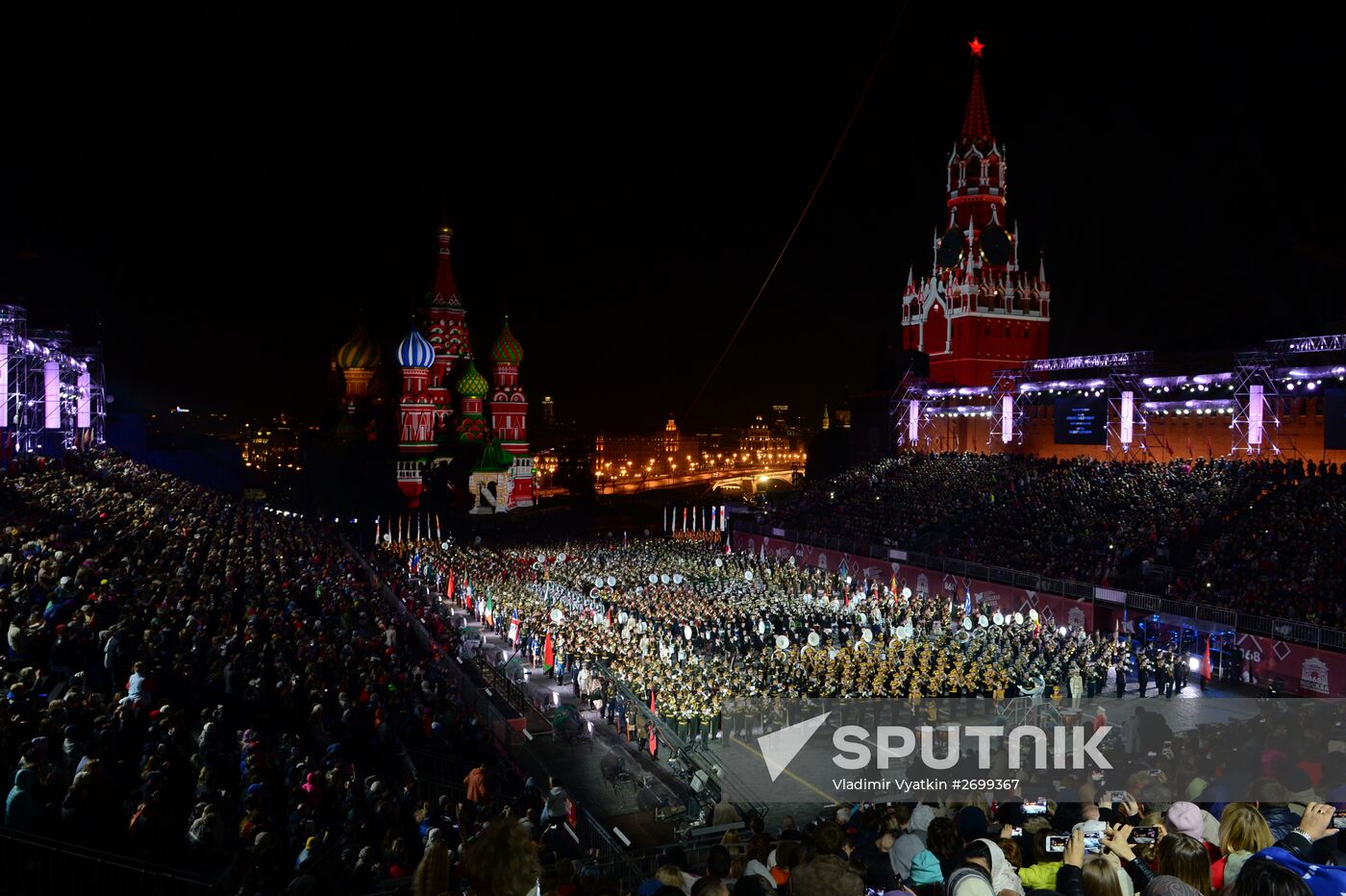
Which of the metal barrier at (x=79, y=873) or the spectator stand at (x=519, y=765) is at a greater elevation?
the metal barrier at (x=79, y=873)

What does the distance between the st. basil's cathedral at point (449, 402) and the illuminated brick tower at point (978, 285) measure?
104 ft

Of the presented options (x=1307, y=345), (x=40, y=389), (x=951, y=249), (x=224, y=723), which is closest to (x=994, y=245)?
(x=951, y=249)

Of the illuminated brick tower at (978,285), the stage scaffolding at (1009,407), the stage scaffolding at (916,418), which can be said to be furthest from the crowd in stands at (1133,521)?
the illuminated brick tower at (978,285)

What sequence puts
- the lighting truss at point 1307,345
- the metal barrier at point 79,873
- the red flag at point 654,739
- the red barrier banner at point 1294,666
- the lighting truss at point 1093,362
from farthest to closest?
the lighting truss at point 1093,362, the lighting truss at point 1307,345, the red barrier banner at point 1294,666, the red flag at point 654,739, the metal barrier at point 79,873

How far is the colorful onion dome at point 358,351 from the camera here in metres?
74.8

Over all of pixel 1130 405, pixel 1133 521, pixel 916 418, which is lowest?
pixel 1133 521

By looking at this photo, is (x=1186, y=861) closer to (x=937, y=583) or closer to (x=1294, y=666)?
(x=1294, y=666)

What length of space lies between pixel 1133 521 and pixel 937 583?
22.2 feet

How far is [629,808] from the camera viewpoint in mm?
14094

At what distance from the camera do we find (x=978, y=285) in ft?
182

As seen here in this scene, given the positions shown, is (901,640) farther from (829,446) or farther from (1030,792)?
(829,446)

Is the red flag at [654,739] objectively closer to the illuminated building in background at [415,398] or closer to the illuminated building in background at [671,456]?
the illuminated building in background at [415,398]

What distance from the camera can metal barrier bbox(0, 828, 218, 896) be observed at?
245 inches

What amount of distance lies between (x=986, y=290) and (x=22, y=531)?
173ft
